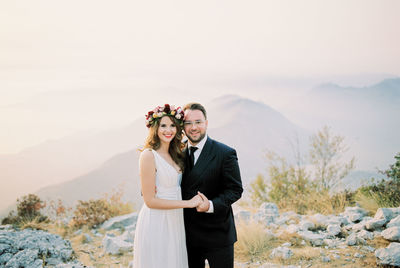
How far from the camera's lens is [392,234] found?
5164mm

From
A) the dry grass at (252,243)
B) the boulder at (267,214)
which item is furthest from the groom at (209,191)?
the boulder at (267,214)

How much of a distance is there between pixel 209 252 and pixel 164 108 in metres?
1.51

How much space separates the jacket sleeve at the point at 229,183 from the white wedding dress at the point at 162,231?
456mm

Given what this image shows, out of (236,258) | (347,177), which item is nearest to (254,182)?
(347,177)

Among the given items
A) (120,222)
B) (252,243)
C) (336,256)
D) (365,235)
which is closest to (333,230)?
(365,235)

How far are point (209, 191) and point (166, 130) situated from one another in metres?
0.74

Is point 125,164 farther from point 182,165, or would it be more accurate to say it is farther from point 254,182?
point 182,165

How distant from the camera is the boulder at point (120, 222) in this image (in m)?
7.94

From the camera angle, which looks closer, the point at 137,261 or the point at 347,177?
the point at 137,261

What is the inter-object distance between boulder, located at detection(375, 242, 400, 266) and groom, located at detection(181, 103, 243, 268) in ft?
8.51

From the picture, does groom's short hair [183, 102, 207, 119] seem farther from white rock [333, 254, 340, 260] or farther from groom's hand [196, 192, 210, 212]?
white rock [333, 254, 340, 260]

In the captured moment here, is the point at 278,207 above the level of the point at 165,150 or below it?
below

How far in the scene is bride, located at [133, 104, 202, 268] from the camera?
3.17 meters

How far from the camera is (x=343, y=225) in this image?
20.4 feet
